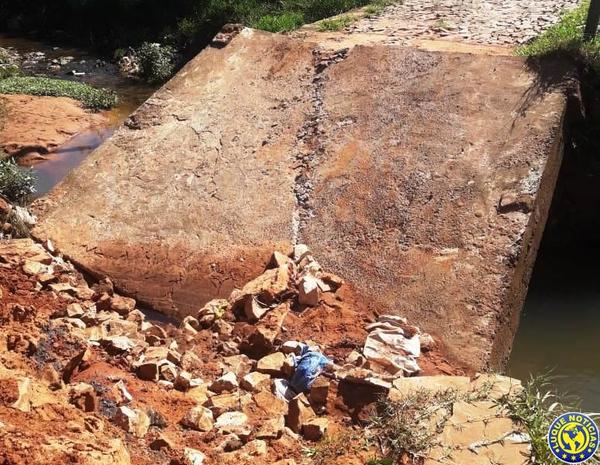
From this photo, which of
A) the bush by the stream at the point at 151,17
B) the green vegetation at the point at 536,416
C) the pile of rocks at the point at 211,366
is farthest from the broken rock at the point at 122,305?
the bush by the stream at the point at 151,17

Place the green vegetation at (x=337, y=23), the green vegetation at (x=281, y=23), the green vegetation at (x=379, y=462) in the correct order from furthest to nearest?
the green vegetation at (x=281, y=23) → the green vegetation at (x=337, y=23) → the green vegetation at (x=379, y=462)

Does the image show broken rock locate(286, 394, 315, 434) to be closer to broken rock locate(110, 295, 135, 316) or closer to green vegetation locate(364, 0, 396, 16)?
broken rock locate(110, 295, 135, 316)

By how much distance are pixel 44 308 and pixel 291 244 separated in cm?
195

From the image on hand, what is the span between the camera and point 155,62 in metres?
11.8

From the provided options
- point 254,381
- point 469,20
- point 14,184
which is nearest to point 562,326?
point 254,381

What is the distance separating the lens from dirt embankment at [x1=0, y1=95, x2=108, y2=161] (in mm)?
8992

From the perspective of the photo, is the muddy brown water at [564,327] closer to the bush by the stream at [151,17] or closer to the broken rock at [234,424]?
the broken rock at [234,424]

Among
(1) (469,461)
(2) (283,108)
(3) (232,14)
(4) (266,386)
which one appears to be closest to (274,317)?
(4) (266,386)

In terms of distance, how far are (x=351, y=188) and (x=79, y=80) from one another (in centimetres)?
770

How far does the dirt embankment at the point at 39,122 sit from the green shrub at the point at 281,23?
273cm

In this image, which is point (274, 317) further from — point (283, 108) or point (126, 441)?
point (283, 108)

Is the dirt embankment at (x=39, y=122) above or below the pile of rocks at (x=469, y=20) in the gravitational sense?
below

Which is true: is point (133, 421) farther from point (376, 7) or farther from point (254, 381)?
point (376, 7)

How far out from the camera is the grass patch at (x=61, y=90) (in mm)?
10617
